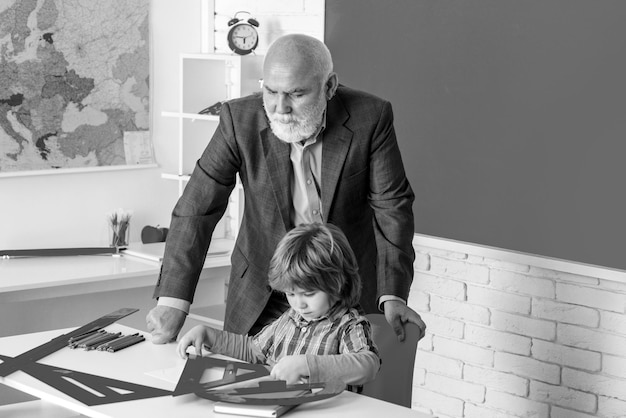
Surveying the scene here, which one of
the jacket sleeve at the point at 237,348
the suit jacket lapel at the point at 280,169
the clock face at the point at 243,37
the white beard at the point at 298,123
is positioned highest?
the clock face at the point at 243,37

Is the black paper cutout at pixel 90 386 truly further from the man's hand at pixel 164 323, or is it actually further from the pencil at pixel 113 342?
the man's hand at pixel 164 323

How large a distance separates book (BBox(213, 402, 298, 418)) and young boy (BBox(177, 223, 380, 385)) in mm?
136

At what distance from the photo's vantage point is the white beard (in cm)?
245

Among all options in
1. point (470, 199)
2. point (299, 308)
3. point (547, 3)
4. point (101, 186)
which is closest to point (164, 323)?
point (299, 308)

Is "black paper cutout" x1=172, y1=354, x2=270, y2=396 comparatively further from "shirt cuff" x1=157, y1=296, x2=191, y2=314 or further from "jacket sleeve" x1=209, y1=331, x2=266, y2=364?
"shirt cuff" x1=157, y1=296, x2=191, y2=314

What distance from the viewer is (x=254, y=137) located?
2.62 metres

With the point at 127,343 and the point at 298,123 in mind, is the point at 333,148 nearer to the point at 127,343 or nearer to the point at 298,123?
the point at 298,123

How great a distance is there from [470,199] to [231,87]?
1.54m

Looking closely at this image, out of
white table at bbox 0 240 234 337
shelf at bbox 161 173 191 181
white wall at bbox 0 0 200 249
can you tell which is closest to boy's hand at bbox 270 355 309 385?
white table at bbox 0 240 234 337

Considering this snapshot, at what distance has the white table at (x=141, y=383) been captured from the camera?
1909 mm

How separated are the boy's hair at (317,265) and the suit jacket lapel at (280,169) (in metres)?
0.36

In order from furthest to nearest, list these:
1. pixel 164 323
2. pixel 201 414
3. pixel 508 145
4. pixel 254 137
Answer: pixel 508 145, pixel 254 137, pixel 164 323, pixel 201 414

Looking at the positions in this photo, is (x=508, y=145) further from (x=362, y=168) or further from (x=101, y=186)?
(x=101, y=186)

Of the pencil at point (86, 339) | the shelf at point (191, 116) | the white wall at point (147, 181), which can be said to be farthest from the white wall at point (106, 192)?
the pencil at point (86, 339)
